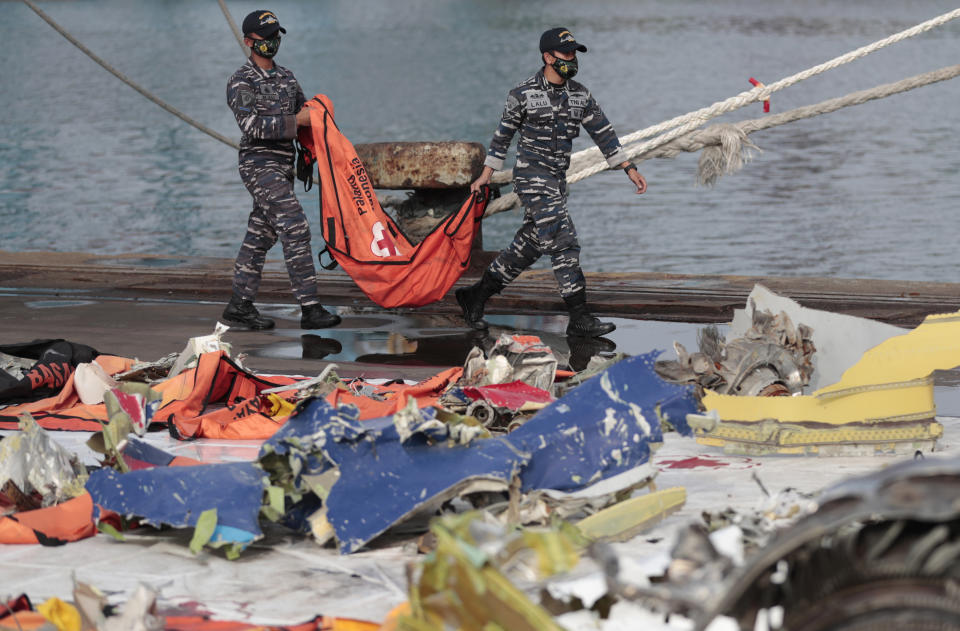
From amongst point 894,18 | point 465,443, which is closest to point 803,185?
point 465,443

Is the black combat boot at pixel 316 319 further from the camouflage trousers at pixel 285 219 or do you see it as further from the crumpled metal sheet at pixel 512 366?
the crumpled metal sheet at pixel 512 366

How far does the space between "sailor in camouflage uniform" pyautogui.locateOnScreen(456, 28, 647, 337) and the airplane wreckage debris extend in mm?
1141

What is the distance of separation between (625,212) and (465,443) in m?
14.6

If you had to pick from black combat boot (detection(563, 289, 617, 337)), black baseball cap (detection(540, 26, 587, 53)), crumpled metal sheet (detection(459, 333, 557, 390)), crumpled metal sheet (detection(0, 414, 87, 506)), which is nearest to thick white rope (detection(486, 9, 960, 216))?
black combat boot (detection(563, 289, 617, 337))

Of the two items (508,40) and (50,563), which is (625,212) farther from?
(508,40)

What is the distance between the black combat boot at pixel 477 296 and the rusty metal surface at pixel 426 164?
1271mm

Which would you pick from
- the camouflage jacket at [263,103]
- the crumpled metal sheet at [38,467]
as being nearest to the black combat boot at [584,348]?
the camouflage jacket at [263,103]

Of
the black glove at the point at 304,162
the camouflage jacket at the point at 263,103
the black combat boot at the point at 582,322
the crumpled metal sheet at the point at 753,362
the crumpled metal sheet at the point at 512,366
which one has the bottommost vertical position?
the crumpled metal sheet at the point at 512,366

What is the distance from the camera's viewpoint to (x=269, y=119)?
24.9 feet

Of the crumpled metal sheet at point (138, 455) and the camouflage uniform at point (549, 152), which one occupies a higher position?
the camouflage uniform at point (549, 152)

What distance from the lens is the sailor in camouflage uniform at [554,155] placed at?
741 centimetres

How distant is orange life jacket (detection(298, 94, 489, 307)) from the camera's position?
7773mm

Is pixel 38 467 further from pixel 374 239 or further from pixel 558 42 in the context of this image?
pixel 558 42

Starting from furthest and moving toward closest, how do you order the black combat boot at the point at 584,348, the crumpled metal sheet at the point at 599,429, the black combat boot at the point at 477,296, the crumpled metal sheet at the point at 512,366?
1. the black combat boot at the point at 477,296
2. the black combat boot at the point at 584,348
3. the crumpled metal sheet at the point at 512,366
4. the crumpled metal sheet at the point at 599,429
